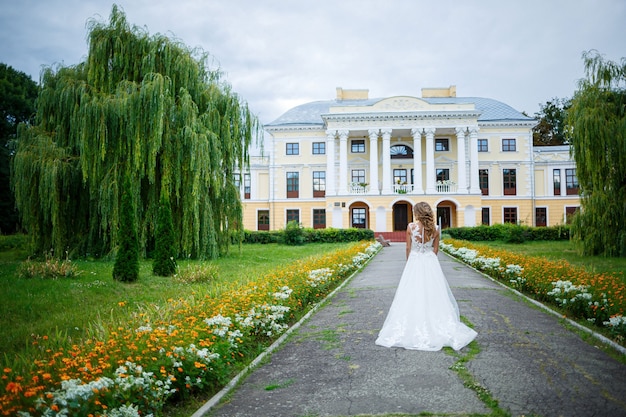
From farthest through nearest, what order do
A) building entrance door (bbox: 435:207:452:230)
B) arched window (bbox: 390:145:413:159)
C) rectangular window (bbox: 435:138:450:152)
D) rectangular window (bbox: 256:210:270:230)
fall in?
1. rectangular window (bbox: 256:210:270:230)
2. arched window (bbox: 390:145:413:159)
3. rectangular window (bbox: 435:138:450:152)
4. building entrance door (bbox: 435:207:452:230)

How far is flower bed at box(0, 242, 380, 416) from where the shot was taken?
371 cm

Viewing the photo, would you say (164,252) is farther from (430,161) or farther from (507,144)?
(507,144)

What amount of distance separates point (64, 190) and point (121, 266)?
7039 mm

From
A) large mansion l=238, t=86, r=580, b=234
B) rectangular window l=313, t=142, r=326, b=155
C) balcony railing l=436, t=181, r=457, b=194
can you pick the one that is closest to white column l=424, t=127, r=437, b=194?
large mansion l=238, t=86, r=580, b=234

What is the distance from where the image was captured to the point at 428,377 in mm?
5285

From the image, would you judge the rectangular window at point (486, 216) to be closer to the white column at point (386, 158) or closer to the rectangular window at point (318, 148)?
the white column at point (386, 158)

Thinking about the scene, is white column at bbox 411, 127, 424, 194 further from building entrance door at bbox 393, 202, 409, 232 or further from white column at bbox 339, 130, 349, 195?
white column at bbox 339, 130, 349, 195

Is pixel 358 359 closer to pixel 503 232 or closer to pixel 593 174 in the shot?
pixel 593 174

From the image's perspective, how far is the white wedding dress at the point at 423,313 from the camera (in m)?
6.62

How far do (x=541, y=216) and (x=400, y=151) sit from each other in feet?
47.9

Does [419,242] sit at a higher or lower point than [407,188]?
lower

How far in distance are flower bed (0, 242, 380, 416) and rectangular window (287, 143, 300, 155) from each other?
4068 cm

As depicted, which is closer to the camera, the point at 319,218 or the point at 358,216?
the point at 358,216

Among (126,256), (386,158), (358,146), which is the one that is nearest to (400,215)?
(386,158)
